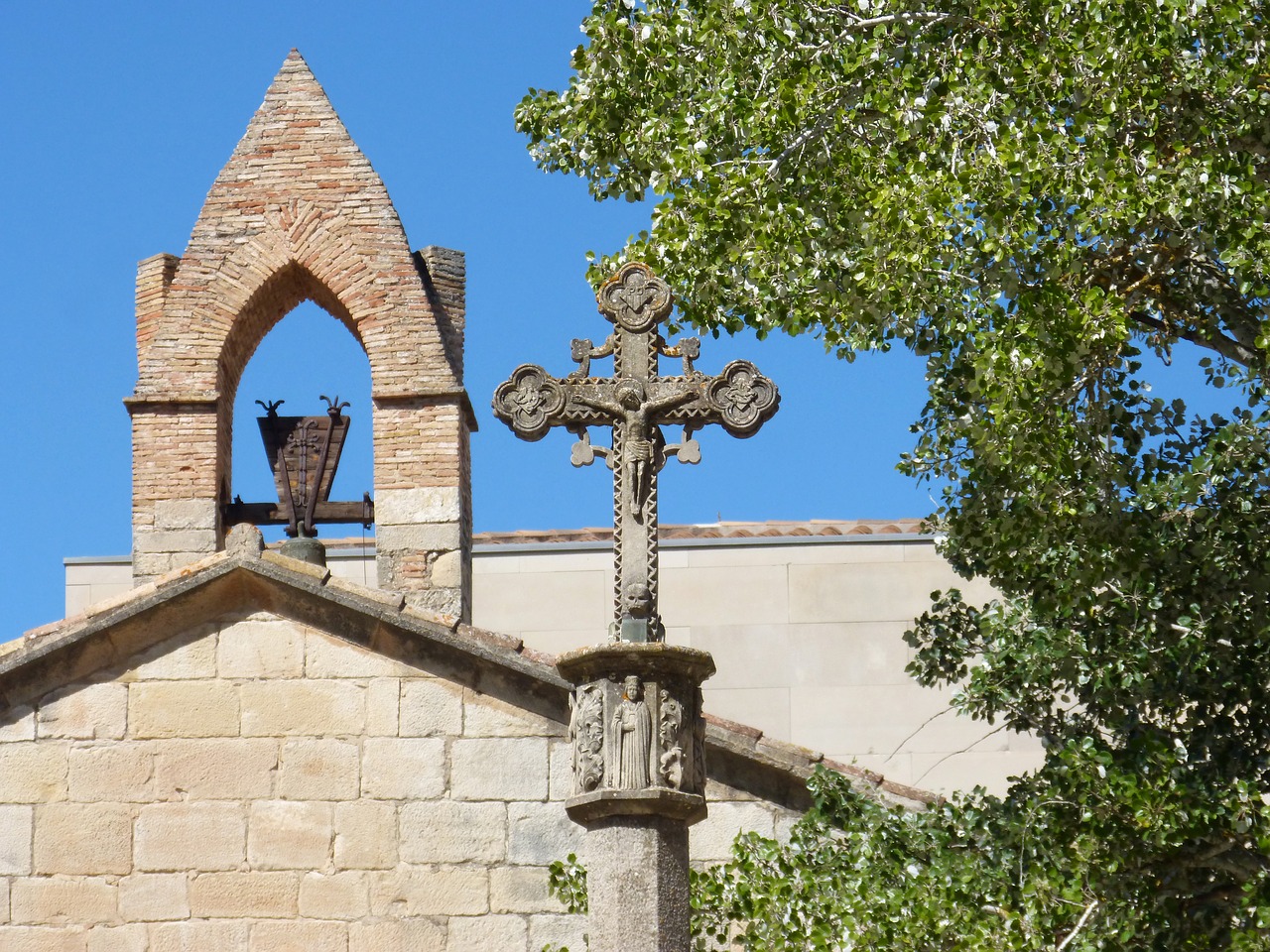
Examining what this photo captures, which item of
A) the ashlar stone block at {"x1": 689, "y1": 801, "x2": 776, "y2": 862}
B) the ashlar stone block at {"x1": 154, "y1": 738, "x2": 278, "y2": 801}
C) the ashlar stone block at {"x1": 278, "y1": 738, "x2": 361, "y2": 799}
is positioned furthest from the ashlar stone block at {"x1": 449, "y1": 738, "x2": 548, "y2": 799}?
the ashlar stone block at {"x1": 154, "y1": 738, "x2": 278, "y2": 801}

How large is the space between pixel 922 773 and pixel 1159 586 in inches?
406

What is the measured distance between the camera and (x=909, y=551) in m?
20.9

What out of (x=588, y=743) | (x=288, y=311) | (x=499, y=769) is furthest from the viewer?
(x=288, y=311)

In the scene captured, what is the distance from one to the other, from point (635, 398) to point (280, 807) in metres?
3.51

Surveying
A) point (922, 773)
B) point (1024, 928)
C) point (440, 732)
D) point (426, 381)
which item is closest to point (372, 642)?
point (440, 732)

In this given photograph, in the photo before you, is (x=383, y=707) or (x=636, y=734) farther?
(x=383, y=707)

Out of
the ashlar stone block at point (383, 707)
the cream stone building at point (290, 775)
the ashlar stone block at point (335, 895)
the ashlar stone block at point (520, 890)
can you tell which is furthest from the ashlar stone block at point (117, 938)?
the ashlar stone block at point (520, 890)

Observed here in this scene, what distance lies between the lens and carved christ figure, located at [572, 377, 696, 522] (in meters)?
8.91

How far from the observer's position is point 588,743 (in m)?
8.36

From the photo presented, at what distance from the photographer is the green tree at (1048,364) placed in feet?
31.7

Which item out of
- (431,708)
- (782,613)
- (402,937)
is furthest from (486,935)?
(782,613)

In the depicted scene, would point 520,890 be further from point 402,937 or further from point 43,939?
point 43,939

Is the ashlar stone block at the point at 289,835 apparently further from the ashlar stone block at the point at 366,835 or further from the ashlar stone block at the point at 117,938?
the ashlar stone block at the point at 117,938

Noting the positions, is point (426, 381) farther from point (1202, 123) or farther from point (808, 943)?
point (1202, 123)
